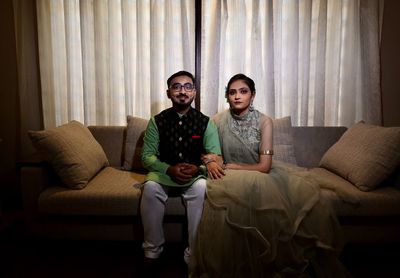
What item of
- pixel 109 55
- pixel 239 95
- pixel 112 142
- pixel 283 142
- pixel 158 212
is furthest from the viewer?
pixel 109 55

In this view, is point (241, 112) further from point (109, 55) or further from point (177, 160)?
point (109, 55)

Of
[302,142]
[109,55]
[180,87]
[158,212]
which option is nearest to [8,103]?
[109,55]

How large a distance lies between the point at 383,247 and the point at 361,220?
0.36 m

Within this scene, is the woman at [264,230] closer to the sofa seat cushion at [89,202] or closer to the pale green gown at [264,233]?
the pale green gown at [264,233]

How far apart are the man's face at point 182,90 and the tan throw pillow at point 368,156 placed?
3.66 feet

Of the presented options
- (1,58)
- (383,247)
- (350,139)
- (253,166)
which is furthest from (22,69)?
(383,247)

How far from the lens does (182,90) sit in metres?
1.83

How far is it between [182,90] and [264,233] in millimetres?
941

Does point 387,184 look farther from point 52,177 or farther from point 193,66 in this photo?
point 52,177

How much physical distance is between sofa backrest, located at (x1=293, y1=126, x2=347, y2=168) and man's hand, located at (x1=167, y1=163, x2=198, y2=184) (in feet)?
3.41

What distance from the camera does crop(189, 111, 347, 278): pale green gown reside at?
148 centimetres

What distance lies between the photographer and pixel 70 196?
175 cm

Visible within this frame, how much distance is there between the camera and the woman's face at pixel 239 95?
6.25ft

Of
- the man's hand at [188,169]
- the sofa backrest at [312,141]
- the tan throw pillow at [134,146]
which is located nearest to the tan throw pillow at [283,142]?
the sofa backrest at [312,141]
